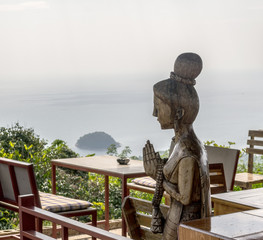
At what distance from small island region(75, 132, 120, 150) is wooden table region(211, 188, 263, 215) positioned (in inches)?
229

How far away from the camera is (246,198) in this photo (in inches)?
118

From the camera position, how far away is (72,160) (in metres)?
5.15

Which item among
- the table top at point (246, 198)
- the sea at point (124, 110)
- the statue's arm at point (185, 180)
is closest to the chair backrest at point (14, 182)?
the table top at point (246, 198)

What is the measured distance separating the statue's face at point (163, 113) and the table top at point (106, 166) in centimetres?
233

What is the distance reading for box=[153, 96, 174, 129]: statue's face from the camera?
194cm

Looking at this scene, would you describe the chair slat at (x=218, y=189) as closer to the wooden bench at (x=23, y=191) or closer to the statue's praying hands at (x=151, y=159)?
the wooden bench at (x=23, y=191)

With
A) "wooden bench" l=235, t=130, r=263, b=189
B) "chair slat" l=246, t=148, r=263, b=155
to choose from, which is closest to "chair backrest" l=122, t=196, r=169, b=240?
"wooden bench" l=235, t=130, r=263, b=189

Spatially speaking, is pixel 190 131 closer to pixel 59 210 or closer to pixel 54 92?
pixel 59 210

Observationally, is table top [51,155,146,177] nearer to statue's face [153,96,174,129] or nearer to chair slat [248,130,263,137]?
chair slat [248,130,263,137]

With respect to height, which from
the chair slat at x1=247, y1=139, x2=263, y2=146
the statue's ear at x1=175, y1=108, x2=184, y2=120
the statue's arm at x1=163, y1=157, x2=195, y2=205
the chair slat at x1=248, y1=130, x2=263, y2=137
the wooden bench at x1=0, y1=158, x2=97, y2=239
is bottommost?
the wooden bench at x1=0, y1=158, x2=97, y2=239

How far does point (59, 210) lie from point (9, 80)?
7.98 metres

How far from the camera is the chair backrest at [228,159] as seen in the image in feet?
13.8

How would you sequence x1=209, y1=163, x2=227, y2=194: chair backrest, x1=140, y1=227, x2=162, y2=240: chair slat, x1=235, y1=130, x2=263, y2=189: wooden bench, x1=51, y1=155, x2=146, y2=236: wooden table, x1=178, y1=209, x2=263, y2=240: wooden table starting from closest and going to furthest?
x1=178, y1=209, x2=263, y2=240: wooden table → x1=140, y1=227, x2=162, y2=240: chair slat → x1=209, y1=163, x2=227, y2=194: chair backrest → x1=51, y1=155, x2=146, y2=236: wooden table → x1=235, y1=130, x2=263, y2=189: wooden bench

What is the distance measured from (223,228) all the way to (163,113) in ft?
1.87
